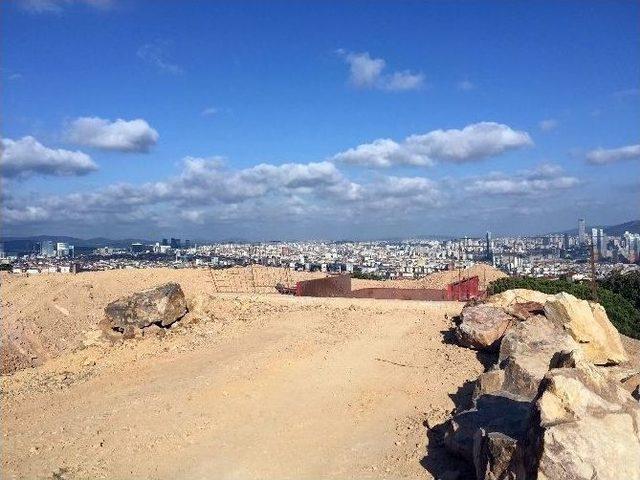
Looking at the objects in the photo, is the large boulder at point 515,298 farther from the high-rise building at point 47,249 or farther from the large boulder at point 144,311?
the high-rise building at point 47,249

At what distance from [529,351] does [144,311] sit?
11.7 metres

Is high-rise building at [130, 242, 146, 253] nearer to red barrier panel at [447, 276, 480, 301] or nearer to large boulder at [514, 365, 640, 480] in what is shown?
red barrier panel at [447, 276, 480, 301]

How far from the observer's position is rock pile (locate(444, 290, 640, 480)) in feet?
19.1

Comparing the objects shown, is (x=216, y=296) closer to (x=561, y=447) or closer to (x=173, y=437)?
(x=173, y=437)

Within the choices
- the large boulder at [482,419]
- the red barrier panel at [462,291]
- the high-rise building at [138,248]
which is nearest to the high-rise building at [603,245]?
the red barrier panel at [462,291]

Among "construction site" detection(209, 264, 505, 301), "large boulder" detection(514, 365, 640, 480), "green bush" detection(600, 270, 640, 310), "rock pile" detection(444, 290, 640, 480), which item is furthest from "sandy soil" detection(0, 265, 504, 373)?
"large boulder" detection(514, 365, 640, 480)

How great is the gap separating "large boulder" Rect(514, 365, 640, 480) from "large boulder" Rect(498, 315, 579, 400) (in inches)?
82.5

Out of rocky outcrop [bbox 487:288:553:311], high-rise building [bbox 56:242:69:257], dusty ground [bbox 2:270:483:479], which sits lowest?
dusty ground [bbox 2:270:483:479]

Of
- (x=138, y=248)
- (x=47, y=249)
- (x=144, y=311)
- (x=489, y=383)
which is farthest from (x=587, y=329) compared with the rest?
(x=138, y=248)

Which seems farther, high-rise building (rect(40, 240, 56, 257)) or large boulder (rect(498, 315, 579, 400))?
high-rise building (rect(40, 240, 56, 257))

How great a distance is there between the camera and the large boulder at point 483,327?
1310 centimetres

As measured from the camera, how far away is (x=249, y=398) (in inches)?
456

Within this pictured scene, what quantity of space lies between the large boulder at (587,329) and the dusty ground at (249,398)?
228 cm

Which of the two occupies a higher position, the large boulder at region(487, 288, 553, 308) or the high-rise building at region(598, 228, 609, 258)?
the high-rise building at region(598, 228, 609, 258)
